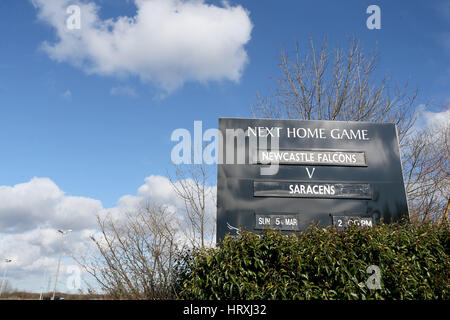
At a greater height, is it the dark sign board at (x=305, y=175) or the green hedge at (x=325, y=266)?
the dark sign board at (x=305, y=175)

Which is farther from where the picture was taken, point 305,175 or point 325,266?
point 305,175

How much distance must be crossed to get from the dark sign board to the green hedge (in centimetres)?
140

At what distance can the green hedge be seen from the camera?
3.90 m

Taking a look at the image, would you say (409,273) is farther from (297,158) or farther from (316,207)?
(297,158)

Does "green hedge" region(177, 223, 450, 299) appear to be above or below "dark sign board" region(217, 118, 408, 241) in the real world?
below

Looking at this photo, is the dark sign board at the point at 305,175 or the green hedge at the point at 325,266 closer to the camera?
the green hedge at the point at 325,266

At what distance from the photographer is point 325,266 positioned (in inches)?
158

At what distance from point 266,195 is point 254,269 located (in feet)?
6.78

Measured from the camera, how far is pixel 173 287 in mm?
5535

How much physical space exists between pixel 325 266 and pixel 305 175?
2554 millimetres

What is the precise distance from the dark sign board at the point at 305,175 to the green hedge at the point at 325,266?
1.40m

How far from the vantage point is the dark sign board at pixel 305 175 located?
6.04m

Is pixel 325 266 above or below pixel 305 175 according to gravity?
below
